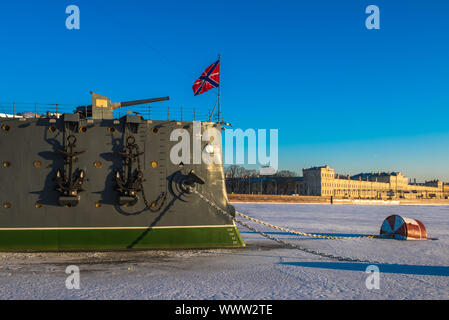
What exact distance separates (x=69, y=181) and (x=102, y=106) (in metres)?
3.35

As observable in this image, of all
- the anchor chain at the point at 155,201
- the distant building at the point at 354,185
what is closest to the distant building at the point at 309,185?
the distant building at the point at 354,185

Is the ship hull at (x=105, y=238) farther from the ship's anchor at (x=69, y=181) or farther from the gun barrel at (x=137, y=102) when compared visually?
the gun barrel at (x=137, y=102)

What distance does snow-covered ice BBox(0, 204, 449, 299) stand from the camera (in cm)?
752

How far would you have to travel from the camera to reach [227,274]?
9203 millimetres

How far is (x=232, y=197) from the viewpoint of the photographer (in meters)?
63.5

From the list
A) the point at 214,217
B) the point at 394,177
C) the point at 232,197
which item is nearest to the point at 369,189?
the point at 394,177

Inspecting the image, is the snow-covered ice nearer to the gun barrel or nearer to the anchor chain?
the anchor chain

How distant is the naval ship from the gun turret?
3.92 feet

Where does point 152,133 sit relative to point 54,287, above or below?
above

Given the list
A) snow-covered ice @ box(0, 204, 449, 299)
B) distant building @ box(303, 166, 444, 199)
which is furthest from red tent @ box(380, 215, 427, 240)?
distant building @ box(303, 166, 444, 199)

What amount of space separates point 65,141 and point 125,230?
12.1 feet

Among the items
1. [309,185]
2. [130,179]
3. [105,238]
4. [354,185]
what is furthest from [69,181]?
[354,185]

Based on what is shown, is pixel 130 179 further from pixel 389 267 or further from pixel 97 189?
pixel 389 267
